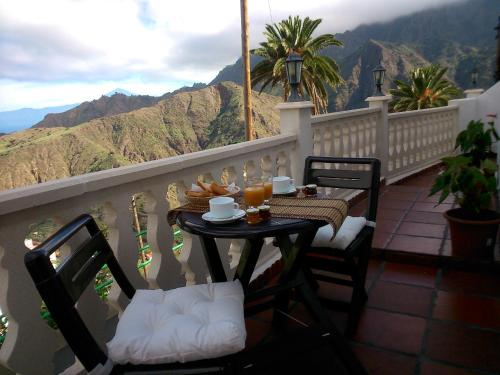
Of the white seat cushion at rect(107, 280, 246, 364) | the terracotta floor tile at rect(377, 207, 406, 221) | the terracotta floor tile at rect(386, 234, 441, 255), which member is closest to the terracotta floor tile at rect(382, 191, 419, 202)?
the terracotta floor tile at rect(377, 207, 406, 221)

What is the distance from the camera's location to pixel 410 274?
2.68 meters

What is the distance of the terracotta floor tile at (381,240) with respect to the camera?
3.01 meters

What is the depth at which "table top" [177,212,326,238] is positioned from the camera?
1.38 meters

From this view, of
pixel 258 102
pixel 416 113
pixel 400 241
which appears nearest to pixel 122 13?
pixel 416 113

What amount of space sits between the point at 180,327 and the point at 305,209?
0.71 m

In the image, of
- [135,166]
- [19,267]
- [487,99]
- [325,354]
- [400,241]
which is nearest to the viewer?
[19,267]

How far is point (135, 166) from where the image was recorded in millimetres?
1707

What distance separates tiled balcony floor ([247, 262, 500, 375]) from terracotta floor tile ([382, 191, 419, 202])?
1716 millimetres

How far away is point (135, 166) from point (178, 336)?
0.84 meters

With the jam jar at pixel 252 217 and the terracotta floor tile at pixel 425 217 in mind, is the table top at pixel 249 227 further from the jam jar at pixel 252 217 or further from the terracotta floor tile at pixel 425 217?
the terracotta floor tile at pixel 425 217

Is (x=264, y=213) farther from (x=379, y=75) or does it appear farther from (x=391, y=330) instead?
(x=379, y=75)

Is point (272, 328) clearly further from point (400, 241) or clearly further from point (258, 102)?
point (258, 102)

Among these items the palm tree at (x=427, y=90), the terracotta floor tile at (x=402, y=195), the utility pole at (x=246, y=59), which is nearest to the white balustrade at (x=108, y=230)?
the terracotta floor tile at (x=402, y=195)

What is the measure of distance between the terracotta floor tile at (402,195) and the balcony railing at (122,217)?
1.57 metres
